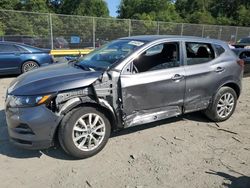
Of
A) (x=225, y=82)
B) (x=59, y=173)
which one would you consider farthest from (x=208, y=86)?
(x=59, y=173)

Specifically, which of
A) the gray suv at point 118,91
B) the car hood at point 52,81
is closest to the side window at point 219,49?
the gray suv at point 118,91

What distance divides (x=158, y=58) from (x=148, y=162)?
6.23ft

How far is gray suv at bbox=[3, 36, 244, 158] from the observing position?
3.70m

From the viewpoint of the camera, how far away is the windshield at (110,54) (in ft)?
14.3

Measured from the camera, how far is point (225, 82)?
5293 millimetres

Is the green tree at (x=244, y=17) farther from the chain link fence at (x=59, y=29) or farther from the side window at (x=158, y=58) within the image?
the side window at (x=158, y=58)

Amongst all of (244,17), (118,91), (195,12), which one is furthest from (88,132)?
(195,12)

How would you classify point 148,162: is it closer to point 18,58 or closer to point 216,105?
point 216,105

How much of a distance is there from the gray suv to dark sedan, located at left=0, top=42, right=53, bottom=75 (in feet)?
19.2

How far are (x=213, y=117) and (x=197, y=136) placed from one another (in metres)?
0.75

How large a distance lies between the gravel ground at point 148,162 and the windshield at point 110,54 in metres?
1.24

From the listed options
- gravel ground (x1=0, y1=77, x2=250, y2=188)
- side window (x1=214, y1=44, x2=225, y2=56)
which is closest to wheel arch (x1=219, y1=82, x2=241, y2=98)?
side window (x1=214, y1=44, x2=225, y2=56)

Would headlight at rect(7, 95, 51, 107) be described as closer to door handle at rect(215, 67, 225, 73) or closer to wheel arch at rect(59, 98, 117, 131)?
wheel arch at rect(59, 98, 117, 131)

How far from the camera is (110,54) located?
15.3 feet
